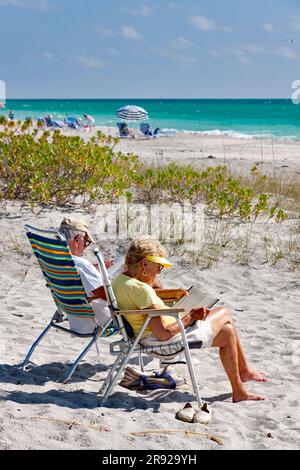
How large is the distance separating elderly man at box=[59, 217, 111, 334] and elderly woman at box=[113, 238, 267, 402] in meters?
0.44

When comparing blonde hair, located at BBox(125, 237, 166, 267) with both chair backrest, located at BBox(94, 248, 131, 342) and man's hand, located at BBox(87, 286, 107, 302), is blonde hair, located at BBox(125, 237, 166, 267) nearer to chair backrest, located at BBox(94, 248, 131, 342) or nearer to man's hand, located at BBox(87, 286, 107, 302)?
chair backrest, located at BBox(94, 248, 131, 342)

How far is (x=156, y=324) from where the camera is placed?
414 centimetres

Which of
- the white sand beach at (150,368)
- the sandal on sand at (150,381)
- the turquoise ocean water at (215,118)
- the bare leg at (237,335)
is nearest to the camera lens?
the white sand beach at (150,368)

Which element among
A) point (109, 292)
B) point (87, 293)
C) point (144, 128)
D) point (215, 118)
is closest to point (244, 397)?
point (109, 292)

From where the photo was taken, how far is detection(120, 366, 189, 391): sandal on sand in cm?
452

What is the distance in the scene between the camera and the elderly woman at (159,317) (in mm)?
4117

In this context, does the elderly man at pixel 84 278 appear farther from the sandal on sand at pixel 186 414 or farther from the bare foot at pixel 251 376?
the bare foot at pixel 251 376

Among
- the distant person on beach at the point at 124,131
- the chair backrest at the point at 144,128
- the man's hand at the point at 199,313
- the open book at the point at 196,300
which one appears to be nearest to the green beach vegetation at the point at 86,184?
the open book at the point at 196,300

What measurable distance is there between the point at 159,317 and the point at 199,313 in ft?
0.79

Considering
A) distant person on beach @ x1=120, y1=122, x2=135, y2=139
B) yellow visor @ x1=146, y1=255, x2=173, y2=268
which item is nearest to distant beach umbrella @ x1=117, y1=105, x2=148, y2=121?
distant person on beach @ x1=120, y1=122, x2=135, y2=139

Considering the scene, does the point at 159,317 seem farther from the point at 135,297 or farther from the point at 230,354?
the point at 230,354

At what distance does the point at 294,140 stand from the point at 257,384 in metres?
30.1

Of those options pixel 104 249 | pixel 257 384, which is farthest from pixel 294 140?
pixel 257 384

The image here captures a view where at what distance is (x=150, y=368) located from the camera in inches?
199
